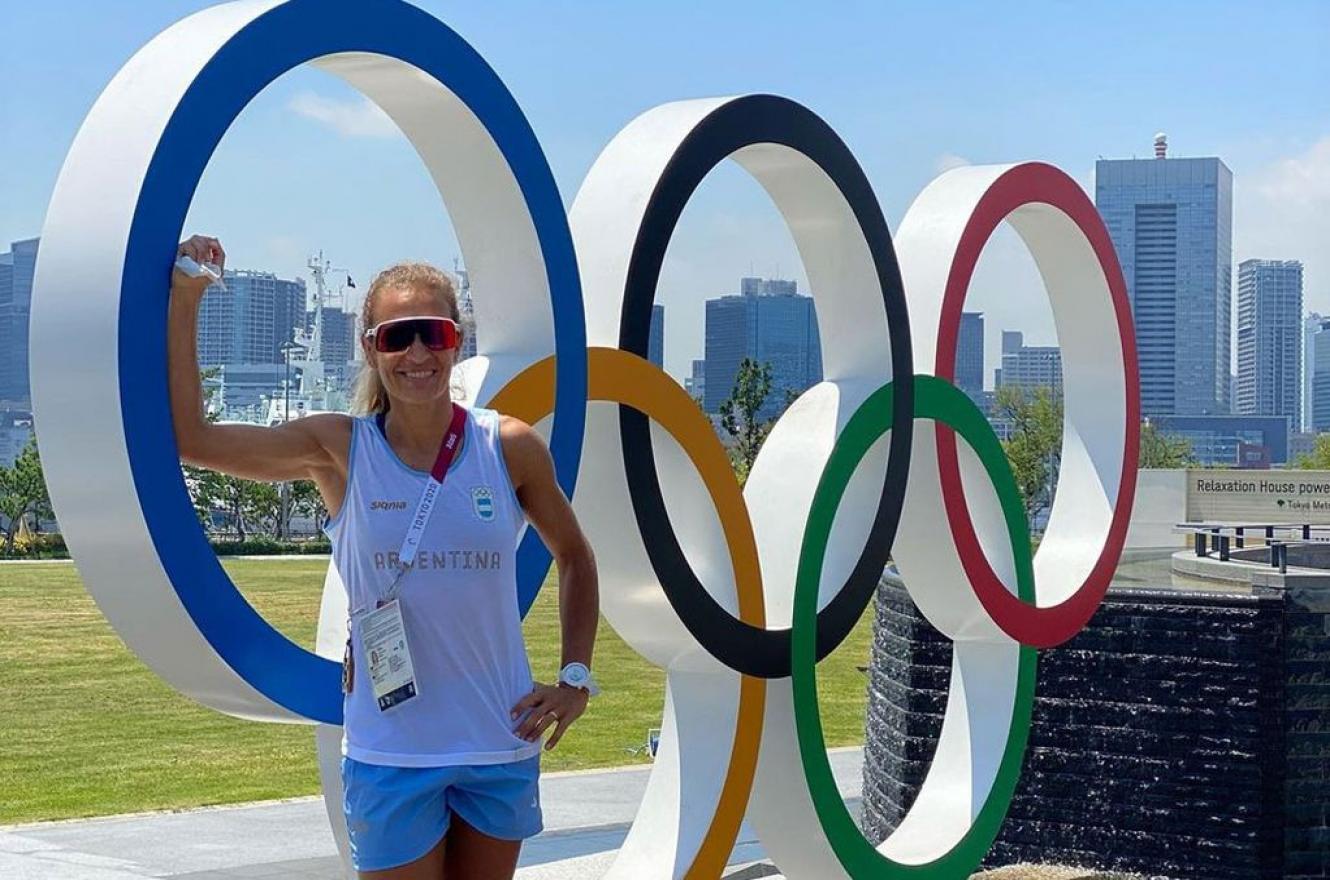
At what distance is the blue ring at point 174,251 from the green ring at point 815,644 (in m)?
1.49

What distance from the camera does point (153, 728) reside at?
17.5 meters

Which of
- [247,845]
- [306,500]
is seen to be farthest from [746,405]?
[247,845]

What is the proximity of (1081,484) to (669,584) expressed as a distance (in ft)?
10.8

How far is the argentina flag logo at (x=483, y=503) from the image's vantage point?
10.7 feet

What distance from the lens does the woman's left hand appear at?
10.7 feet

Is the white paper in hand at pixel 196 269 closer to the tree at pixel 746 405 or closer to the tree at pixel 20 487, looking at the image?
the tree at pixel 746 405

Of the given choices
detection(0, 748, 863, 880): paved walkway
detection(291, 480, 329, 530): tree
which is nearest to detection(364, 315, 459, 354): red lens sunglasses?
detection(0, 748, 863, 880): paved walkway

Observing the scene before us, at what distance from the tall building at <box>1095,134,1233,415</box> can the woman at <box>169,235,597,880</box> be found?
161m

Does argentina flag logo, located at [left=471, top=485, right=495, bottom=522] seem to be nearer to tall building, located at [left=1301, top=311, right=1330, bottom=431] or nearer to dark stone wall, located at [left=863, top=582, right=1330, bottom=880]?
dark stone wall, located at [left=863, top=582, right=1330, bottom=880]

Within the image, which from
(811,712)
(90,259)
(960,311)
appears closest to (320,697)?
(90,259)

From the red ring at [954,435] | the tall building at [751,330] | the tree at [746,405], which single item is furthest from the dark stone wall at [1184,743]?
the tall building at [751,330]

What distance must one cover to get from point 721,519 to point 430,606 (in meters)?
2.59

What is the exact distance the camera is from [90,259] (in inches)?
143

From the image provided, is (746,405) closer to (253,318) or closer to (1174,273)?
(253,318)
